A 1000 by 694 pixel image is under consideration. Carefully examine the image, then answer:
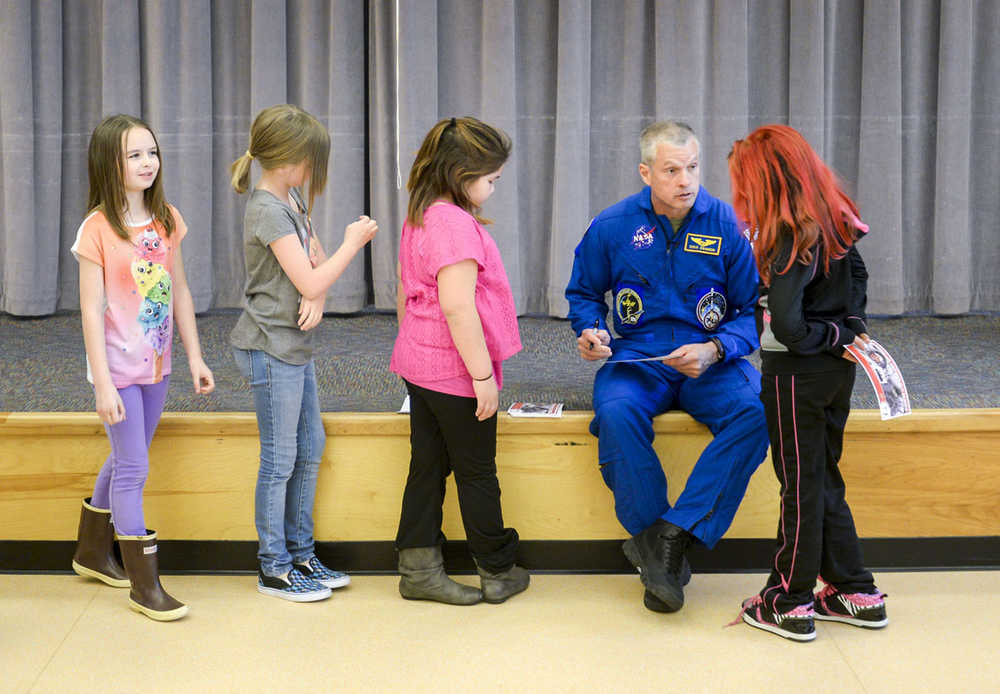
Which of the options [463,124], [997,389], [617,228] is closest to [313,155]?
[463,124]

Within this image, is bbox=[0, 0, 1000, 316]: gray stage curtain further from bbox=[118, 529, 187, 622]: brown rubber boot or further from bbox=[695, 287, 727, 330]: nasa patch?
bbox=[118, 529, 187, 622]: brown rubber boot

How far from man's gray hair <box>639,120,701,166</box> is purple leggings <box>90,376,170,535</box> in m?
1.13

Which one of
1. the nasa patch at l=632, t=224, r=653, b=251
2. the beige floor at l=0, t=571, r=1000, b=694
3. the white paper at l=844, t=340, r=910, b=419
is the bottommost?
the beige floor at l=0, t=571, r=1000, b=694

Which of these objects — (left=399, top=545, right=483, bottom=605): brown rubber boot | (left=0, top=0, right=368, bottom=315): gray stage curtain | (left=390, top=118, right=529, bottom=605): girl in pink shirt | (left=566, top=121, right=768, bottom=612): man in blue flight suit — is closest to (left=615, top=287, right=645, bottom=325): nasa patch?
(left=566, top=121, right=768, bottom=612): man in blue flight suit

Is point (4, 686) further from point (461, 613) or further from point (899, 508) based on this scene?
point (899, 508)

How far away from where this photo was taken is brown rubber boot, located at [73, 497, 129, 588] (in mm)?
2320

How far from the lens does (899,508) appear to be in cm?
240

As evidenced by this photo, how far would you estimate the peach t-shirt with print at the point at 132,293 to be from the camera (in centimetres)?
208

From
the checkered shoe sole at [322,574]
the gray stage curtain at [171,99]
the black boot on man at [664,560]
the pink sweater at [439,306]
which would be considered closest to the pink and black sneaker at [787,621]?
the black boot on man at [664,560]

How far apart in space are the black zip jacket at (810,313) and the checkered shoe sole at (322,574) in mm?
1017

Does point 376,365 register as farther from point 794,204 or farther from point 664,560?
point 794,204

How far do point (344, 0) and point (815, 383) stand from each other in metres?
2.26

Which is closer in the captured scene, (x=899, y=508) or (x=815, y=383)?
(x=815, y=383)

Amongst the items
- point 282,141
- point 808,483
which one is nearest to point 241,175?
point 282,141
